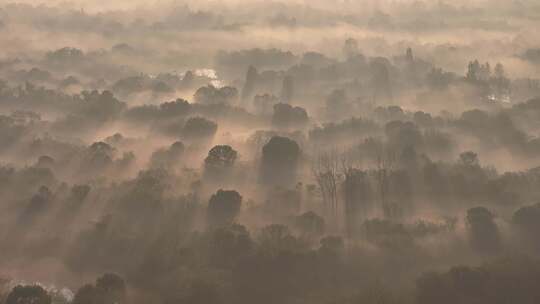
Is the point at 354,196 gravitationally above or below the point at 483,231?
above

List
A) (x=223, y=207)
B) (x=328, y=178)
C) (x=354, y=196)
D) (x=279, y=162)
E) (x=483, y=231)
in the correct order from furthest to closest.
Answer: (x=279, y=162) < (x=328, y=178) < (x=354, y=196) < (x=223, y=207) < (x=483, y=231)

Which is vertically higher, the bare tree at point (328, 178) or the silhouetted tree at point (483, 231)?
the bare tree at point (328, 178)

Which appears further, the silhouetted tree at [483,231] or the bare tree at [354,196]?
the bare tree at [354,196]

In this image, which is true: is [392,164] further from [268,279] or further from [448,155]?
[268,279]

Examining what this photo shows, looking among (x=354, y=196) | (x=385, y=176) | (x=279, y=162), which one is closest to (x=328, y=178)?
(x=354, y=196)

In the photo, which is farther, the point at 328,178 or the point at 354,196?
the point at 328,178

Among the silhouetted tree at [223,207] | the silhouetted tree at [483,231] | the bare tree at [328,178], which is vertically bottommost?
the silhouetted tree at [483,231]

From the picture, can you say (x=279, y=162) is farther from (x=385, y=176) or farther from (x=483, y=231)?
(x=483, y=231)

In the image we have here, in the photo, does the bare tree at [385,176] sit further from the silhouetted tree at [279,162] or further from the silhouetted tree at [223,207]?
the silhouetted tree at [223,207]

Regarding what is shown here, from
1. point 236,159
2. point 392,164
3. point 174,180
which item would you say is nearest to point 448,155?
point 392,164

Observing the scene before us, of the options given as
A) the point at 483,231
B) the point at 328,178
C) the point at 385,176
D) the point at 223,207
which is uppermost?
the point at 385,176

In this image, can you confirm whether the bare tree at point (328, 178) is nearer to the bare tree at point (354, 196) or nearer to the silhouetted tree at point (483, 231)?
the bare tree at point (354, 196)
